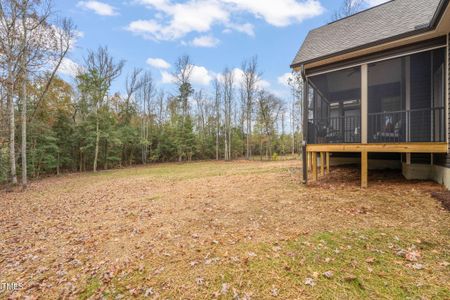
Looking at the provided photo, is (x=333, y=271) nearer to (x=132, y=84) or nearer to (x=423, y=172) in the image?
(x=423, y=172)

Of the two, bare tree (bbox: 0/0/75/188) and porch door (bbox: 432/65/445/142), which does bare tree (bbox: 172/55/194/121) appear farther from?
porch door (bbox: 432/65/445/142)

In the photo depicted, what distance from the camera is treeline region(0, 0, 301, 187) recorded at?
11969 mm

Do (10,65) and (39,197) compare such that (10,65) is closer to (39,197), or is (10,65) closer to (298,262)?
(39,197)

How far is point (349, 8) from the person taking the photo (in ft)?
58.5

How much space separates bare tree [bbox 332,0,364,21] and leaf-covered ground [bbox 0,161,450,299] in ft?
56.5

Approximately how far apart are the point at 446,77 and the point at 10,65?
59.5 feet

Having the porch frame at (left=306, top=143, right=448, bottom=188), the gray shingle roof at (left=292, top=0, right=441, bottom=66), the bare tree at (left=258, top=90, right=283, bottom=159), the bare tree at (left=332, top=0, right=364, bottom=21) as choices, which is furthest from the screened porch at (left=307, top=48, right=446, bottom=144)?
the bare tree at (left=258, top=90, right=283, bottom=159)

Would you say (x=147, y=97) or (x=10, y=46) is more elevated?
(x=147, y=97)

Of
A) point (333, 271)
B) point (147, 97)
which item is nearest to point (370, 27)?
point (333, 271)

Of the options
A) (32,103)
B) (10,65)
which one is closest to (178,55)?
(32,103)

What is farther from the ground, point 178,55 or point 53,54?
point 178,55

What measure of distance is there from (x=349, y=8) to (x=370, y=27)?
1366 cm

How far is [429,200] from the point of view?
4.95 meters

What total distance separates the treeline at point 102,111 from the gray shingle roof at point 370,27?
1444cm
